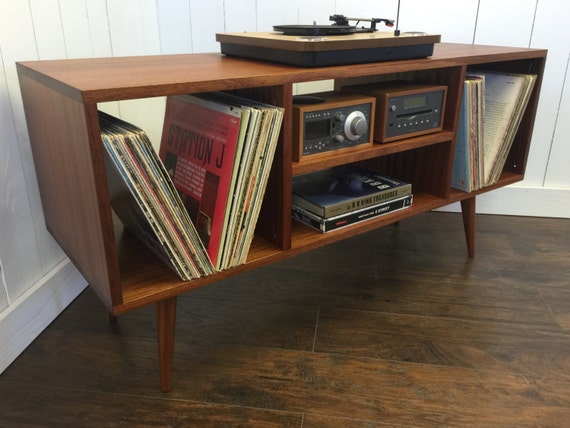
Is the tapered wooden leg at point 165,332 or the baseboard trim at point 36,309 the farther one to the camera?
the baseboard trim at point 36,309

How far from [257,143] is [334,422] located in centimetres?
52

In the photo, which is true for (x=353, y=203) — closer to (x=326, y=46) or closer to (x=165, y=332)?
(x=326, y=46)

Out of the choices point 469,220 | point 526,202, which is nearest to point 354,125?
point 469,220

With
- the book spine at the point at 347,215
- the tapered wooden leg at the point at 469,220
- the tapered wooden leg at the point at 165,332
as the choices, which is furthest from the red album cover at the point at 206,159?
the tapered wooden leg at the point at 469,220

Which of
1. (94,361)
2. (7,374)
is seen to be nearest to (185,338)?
(94,361)

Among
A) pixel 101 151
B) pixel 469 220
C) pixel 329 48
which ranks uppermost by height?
pixel 329 48

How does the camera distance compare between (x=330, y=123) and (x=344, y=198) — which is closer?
(x=330, y=123)

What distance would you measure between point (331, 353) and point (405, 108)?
56 cm

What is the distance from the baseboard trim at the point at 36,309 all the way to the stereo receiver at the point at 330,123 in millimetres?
663

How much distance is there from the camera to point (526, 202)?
181 cm

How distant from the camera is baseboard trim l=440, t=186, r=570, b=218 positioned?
1785 millimetres

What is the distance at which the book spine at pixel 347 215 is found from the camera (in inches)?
42.5

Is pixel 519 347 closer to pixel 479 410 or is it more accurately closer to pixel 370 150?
pixel 479 410

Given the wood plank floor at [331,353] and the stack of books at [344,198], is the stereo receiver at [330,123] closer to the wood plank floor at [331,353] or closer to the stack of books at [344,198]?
the stack of books at [344,198]
